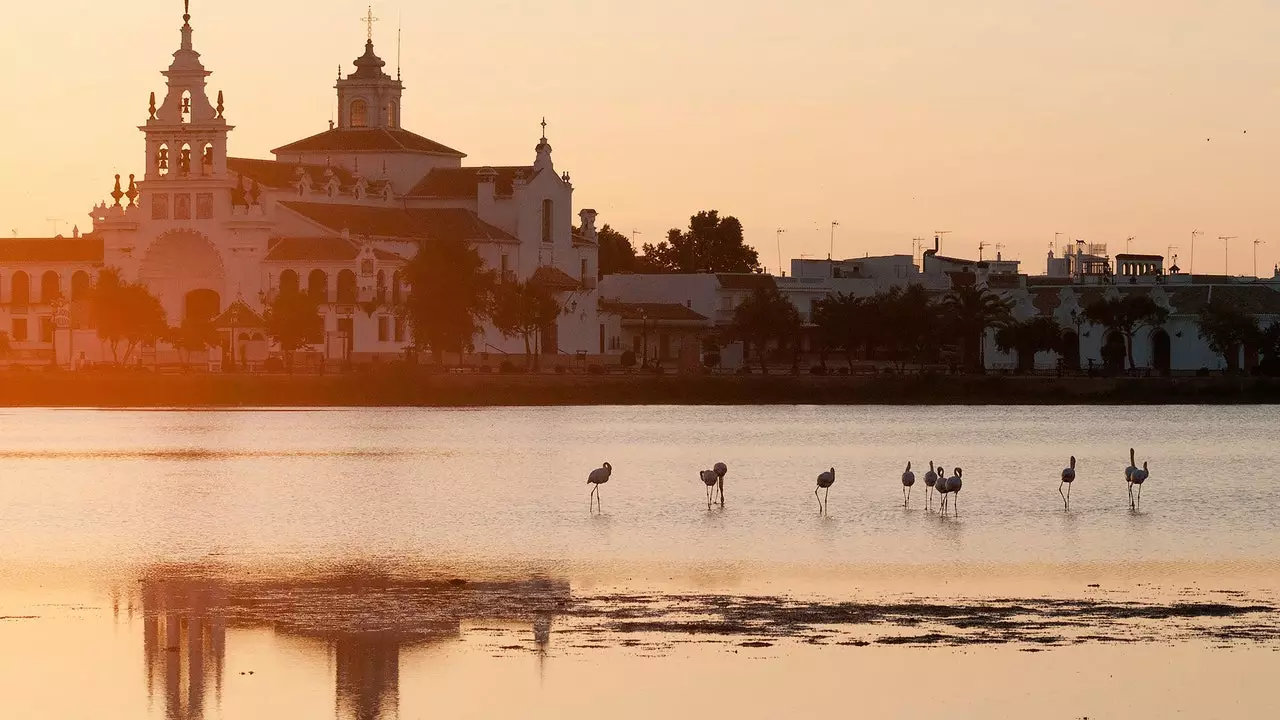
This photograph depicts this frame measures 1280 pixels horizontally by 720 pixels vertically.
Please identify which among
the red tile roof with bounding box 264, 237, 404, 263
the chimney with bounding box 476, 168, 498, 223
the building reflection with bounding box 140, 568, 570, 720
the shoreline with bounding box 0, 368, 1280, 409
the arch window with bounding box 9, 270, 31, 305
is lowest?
the building reflection with bounding box 140, 568, 570, 720

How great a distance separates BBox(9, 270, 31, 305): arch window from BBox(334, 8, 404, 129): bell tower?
2057 cm

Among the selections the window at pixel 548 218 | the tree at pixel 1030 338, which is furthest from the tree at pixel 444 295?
the tree at pixel 1030 338

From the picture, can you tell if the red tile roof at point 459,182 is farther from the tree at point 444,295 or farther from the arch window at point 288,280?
the tree at point 444,295

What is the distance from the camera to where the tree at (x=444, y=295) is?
9996 centimetres

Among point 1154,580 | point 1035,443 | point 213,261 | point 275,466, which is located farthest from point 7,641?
point 213,261

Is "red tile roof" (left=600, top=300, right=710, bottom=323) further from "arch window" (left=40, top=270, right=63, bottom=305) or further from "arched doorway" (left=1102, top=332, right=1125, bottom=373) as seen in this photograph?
"arch window" (left=40, top=270, right=63, bottom=305)

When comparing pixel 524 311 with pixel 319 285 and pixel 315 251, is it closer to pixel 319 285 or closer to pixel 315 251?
pixel 319 285

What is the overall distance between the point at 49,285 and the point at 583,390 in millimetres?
38290

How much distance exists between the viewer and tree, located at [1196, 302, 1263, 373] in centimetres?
10888

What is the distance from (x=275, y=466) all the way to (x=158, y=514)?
45.5ft

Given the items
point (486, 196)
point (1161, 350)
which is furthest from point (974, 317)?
point (486, 196)

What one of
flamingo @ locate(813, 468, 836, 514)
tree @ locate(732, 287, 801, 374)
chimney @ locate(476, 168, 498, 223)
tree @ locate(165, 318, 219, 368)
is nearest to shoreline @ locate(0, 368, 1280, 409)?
tree @ locate(165, 318, 219, 368)

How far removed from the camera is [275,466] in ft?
180

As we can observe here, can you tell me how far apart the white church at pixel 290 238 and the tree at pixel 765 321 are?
817 cm
